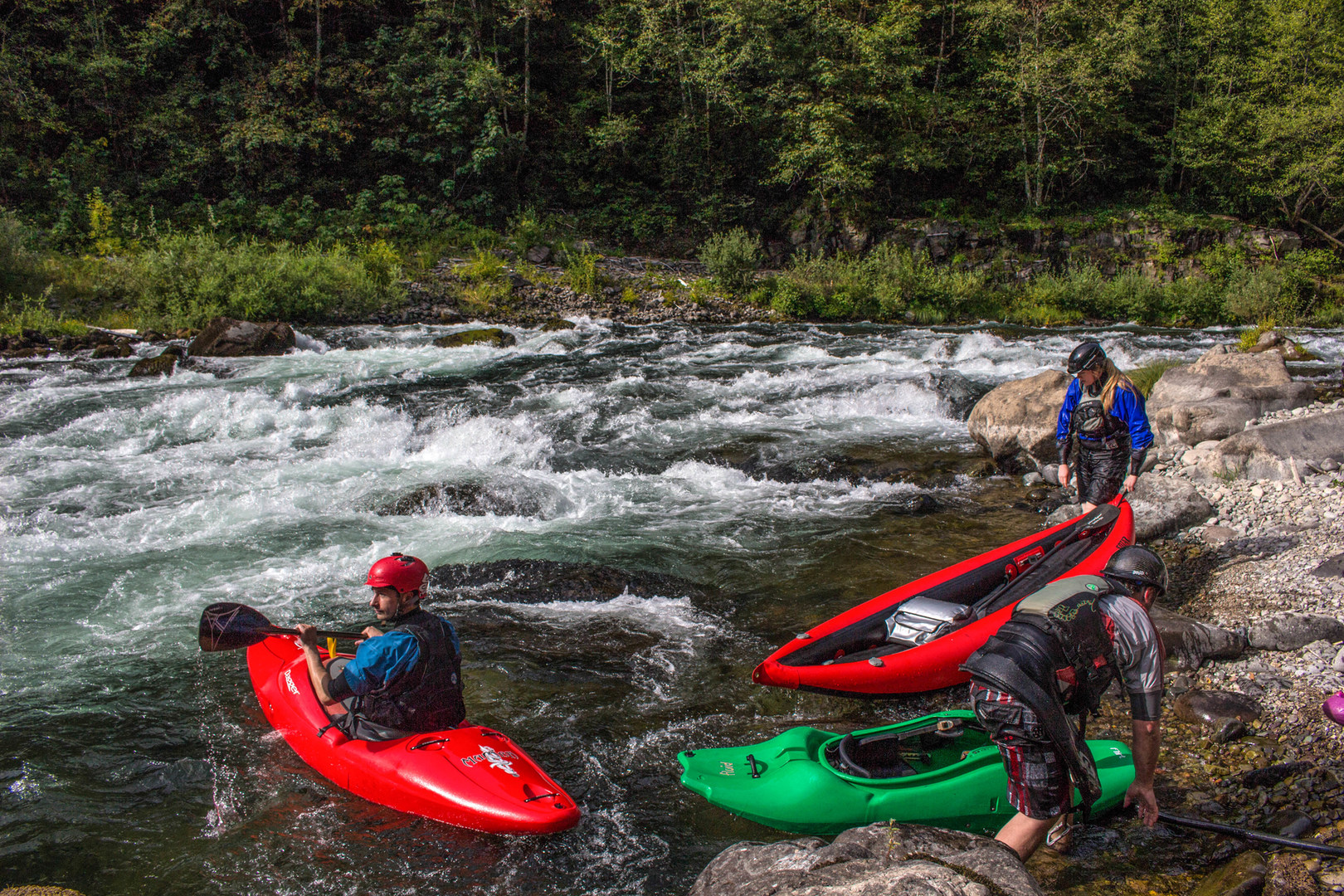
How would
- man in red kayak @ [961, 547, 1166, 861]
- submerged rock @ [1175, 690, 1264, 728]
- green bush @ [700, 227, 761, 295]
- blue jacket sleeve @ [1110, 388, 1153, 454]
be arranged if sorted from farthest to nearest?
1. green bush @ [700, 227, 761, 295]
2. blue jacket sleeve @ [1110, 388, 1153, 454]
3. submerged rock @ [1175, 690, 1264, 728]
4. man in red kayak @ [961, 547, 1166, 861]

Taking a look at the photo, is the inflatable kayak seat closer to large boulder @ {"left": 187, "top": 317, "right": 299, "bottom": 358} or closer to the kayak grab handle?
the kayak grab handle

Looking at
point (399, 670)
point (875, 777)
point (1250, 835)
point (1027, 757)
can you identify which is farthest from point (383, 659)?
point (1250, 835)

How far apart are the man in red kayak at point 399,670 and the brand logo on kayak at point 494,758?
28 centimetres

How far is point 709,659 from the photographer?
172 inches

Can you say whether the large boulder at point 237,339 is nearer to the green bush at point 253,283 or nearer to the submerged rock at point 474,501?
the green bush at point 253,283

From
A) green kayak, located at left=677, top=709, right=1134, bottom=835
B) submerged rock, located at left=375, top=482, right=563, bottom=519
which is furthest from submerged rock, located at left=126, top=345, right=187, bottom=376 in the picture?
green kayak, located at left=677, top=709, right=1134, bottom=835

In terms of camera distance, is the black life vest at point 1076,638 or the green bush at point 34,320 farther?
the green bush at point 34,320

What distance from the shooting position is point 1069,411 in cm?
489

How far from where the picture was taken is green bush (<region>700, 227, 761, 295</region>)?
52.1 ft

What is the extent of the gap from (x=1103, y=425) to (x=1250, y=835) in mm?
2639

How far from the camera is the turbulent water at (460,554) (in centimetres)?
306

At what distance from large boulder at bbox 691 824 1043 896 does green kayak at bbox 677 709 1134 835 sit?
0.49 meters

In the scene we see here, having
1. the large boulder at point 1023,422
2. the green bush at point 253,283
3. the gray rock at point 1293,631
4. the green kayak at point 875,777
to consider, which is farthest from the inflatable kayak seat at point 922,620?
the green bush at point 253,283

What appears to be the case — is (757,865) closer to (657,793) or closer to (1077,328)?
(657,793)
